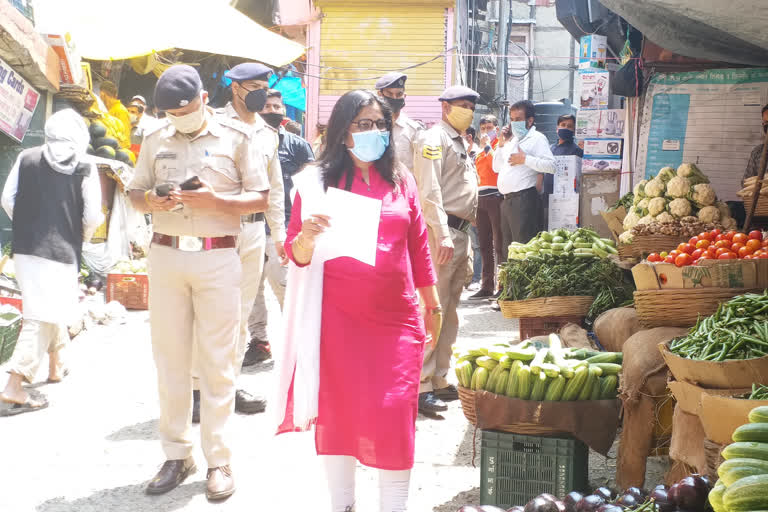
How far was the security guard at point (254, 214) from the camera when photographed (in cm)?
661

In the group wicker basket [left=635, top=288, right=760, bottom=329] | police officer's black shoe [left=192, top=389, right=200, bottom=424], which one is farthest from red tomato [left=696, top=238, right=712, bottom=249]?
police officer's black shoe [left=192, top=389, right=200, bottom=424]

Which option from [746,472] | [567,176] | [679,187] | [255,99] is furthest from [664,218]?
[567,176]

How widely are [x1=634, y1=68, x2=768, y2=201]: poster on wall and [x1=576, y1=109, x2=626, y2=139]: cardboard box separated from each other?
6.64ft

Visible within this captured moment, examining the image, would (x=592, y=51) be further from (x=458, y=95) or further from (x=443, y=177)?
(x=443, y=177)

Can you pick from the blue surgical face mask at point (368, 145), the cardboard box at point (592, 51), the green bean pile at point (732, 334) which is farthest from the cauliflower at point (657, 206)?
the cardboard box at point (592, 51)

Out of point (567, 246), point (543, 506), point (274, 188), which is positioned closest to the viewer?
point (543, 506)

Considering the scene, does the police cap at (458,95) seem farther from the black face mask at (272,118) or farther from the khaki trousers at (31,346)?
the khaki trousers at (31,346)

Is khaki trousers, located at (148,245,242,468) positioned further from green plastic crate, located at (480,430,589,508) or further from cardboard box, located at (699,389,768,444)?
cardboard box, located at (699,389,768,444)

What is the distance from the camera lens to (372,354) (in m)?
3.68

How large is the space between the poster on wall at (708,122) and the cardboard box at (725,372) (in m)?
5.22

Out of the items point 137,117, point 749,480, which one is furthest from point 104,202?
point 749,480

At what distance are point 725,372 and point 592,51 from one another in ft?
32.2

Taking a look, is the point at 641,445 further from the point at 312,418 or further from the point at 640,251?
the point at 640,251

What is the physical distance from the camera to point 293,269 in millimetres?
3791
